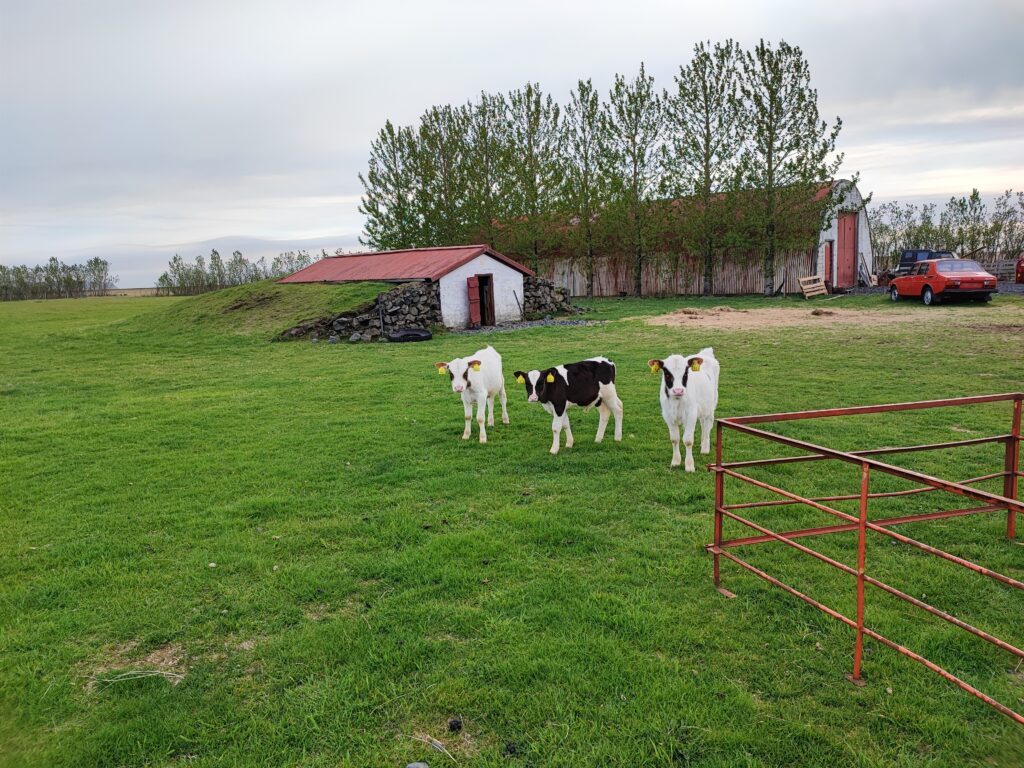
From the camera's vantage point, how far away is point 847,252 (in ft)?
119

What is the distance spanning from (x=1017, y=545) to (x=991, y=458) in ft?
9.03

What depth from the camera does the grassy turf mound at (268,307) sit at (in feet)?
81.3

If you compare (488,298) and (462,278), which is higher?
(462,278)

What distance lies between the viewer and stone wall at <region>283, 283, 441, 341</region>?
23.5 metres

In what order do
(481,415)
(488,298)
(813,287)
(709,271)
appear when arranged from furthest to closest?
(709,271) < (813,287) < (488,298) < (481,415)

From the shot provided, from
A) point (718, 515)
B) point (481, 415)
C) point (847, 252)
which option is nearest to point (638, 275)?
point (847, 252)

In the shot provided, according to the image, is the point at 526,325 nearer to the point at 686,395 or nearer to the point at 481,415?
the point at 481,415

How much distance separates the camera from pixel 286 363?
A: 18.1 metres

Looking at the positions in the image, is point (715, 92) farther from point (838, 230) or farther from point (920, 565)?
point (920, 565)

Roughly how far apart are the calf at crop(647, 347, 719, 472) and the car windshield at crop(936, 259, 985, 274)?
2247cm

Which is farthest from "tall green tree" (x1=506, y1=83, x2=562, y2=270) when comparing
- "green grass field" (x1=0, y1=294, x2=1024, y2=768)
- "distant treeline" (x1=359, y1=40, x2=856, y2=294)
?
"green grass field" (x1=0, y1=294, x2=1024, y2=768)

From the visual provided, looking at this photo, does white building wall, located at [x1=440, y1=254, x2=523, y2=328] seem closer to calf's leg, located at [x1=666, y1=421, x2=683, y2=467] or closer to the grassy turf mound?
the grassy turf mound

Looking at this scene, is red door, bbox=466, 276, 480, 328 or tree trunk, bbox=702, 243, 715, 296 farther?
tree trunk, bbox=702, 243, 715, 296

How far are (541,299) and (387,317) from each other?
8.20 meters
